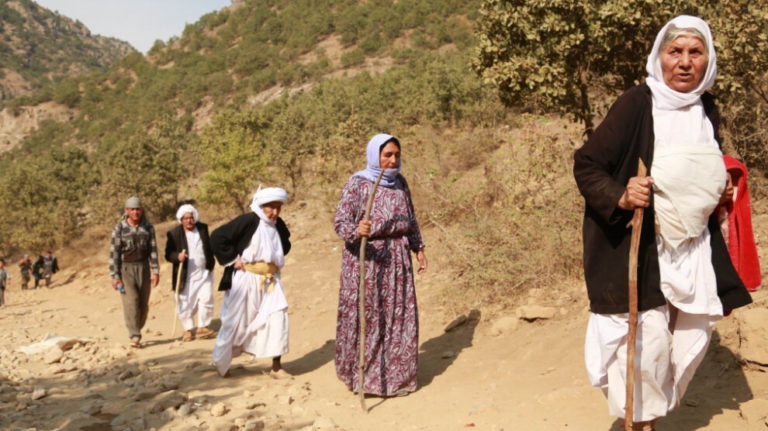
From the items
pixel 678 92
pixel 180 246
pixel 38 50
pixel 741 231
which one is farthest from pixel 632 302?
pixel 38 50

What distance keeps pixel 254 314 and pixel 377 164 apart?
184 cm

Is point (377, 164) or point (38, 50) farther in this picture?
point (38, 50)

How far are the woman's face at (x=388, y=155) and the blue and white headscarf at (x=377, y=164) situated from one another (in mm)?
21

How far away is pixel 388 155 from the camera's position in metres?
Answer: 4.74

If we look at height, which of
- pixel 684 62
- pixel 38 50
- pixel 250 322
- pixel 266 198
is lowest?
pixel 250 322

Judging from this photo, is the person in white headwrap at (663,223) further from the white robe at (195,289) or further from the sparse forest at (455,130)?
the white robe at (195,289)

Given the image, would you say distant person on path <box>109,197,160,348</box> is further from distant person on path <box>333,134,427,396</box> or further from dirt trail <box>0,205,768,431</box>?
distant person on path <box>333,134,427,396</box>

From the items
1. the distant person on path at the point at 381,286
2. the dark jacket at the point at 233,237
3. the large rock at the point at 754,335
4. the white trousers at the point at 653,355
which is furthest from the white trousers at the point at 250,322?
the large rock at the point at 754,335

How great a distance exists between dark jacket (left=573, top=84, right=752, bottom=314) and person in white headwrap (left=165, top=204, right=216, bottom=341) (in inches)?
235

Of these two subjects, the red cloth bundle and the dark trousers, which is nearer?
the red cloth bundle

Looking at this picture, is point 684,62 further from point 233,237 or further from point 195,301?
point 195,301

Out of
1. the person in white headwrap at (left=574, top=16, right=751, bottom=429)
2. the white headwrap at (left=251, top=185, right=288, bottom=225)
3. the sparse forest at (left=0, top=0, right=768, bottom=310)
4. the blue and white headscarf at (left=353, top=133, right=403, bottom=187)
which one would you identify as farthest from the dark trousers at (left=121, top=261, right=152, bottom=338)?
the person in white headwrap at (left=574, top=16, right=751, bottom=429)

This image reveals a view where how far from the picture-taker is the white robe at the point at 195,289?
26.2ft

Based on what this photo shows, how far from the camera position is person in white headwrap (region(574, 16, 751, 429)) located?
2686 millimetres
